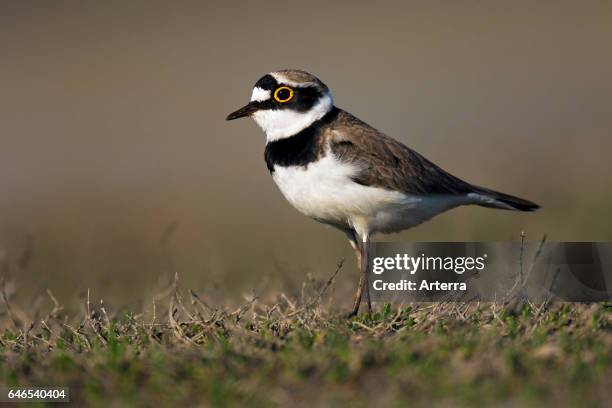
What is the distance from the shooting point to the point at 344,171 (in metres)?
6.91

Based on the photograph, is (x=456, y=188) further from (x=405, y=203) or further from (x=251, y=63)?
(x=251, y=63)

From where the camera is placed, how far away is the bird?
6.95 m

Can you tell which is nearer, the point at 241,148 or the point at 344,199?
the point at 344,199

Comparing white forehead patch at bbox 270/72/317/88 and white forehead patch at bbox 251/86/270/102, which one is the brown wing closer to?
white forehead patch at bbox 270/72/317/88

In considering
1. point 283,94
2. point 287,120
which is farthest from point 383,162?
point 283,94

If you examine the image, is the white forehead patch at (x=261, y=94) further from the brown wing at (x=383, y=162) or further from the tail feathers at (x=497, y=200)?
the tail feathers at (x=497, y=200)

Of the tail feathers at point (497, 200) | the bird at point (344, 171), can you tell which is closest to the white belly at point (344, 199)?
the bird at point (344, 171)

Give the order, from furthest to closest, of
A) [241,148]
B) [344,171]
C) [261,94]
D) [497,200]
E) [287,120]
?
[241,148] < [497,200] < [261,94] < [287,120] < [344,171]

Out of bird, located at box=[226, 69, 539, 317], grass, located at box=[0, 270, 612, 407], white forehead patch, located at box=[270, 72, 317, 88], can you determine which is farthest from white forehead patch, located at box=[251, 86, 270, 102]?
grass, located at box=[0, 270, 612, 407]

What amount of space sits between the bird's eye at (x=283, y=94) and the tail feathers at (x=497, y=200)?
1.59m

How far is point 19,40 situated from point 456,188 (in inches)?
1055

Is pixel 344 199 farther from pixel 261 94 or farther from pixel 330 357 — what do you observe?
pixel 330 357

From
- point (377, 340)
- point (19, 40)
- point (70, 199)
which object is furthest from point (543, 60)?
point (377, 340)

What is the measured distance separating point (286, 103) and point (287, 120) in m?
0.14
